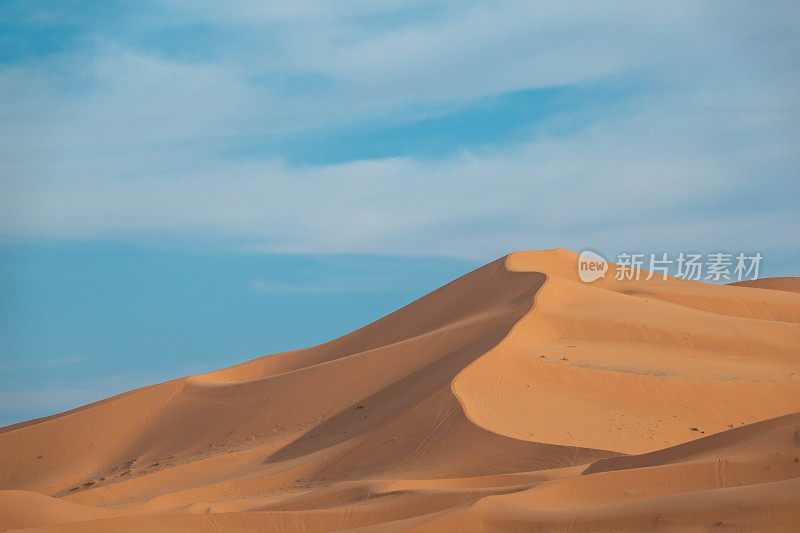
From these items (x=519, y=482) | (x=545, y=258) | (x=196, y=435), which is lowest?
(x=519, y=482)

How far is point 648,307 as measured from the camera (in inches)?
1238

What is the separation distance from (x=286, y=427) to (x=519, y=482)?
1279 cm

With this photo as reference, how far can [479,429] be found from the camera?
2112 centimetres

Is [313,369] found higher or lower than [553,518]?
higher

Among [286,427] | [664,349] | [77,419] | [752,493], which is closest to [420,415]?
[286,427]

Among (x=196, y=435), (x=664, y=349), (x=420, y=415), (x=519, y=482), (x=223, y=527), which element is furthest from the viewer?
(x=196, y=435)

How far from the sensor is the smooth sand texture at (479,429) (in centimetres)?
1225

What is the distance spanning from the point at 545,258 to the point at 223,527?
29063mm

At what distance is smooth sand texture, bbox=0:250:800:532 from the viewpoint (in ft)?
40.2

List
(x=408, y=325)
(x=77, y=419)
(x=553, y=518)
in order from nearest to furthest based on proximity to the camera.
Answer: (x=553, y=518) → (x=77, y=419) → (x=408, y=325)

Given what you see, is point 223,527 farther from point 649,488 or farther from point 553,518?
point 649,488

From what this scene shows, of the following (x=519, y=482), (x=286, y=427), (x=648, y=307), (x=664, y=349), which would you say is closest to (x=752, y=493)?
(x=519, y=482)

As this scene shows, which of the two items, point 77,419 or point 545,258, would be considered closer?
point 77,419

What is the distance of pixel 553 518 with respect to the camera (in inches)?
442
